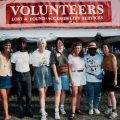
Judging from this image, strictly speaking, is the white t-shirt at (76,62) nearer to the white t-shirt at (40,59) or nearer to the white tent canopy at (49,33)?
the white t-shirt at (40,59)

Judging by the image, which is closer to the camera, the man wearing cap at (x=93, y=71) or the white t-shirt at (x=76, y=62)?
the white t-shirt at (x=76, y=62)

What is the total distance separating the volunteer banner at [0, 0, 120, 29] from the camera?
10180mm

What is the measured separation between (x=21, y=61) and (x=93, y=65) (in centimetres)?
178

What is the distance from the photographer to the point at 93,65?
27.5 feet

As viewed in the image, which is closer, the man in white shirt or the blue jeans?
the man in white shirt

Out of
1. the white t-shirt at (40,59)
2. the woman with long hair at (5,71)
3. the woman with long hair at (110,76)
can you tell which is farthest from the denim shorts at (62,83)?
the woman with long hair at (5,71)

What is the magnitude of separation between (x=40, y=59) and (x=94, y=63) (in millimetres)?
1358

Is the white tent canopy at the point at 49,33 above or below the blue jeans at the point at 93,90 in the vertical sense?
above

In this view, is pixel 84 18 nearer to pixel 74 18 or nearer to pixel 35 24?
pixel 74 18

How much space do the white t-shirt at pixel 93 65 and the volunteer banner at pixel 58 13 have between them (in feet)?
6.74

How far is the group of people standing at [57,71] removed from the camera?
806 centimetres

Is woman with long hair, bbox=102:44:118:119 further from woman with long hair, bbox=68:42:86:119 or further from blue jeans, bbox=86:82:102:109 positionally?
woman with long hair, bbox=68:42:86:119

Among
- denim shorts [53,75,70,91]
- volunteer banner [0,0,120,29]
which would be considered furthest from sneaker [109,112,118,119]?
volunteer banner [0,0,120,29]

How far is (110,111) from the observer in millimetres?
8625
